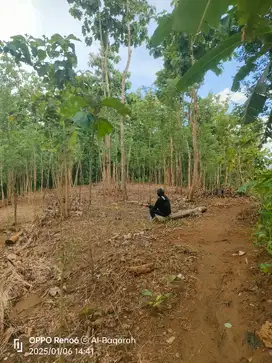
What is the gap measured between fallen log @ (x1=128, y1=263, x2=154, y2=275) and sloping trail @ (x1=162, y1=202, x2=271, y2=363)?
2.14 ft

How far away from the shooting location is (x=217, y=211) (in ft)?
21.3

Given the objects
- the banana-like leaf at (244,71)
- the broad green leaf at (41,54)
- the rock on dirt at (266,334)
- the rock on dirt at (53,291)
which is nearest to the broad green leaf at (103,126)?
the banana-like leaf at (244,71)

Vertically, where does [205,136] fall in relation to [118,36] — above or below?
below

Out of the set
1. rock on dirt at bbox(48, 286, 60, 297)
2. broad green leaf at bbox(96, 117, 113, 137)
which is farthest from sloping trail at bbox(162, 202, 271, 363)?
broad green leaf at bbox(96, 117, 113, 137)

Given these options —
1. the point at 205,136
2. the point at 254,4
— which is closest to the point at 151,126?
the point at 205,136

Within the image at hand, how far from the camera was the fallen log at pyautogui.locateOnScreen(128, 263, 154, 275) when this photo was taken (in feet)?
11.7

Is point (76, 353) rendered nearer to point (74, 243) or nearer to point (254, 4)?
point (74, 243)

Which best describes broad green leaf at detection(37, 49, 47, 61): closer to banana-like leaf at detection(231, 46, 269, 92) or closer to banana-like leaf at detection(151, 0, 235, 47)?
banana-like leaf at detection(231, 46, 269, 92)

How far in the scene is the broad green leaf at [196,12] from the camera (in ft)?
3.28

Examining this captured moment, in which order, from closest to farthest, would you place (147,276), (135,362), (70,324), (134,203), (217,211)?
1. (135,362)
2. (70,324)
3. (147,276)
4. (217,211)
5. (134,203)

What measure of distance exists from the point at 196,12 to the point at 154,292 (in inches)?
118

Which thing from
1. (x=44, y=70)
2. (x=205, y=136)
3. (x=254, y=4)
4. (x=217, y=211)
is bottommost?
(x=217, y=211)

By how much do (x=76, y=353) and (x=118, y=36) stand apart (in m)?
9.89

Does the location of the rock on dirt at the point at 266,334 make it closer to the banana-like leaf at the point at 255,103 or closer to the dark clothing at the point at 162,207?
the banana-like leaf at the point at 255,103
